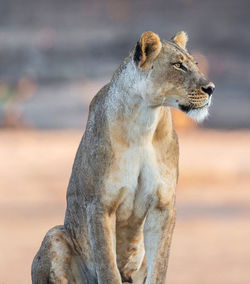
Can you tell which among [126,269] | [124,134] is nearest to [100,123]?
[124,134]

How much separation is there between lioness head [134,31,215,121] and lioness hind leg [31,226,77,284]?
199 centimetres

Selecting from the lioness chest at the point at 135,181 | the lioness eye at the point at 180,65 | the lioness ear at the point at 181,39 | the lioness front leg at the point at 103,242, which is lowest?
the lioness front leg at the point at 103,242

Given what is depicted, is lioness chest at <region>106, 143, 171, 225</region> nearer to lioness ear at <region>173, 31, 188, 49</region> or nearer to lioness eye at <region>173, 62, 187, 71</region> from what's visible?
lioness eye at <region>173, 62, 187, 71</region>

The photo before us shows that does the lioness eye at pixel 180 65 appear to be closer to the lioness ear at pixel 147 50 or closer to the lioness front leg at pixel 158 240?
the lioness ear at pixel 147 50

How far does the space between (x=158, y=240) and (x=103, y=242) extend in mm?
569

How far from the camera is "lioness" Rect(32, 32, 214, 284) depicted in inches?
388

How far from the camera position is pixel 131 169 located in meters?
10.1

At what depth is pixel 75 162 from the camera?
10.7 metres

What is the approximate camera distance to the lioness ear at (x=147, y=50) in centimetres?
983

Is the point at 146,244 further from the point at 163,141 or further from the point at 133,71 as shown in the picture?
the point at 133,71

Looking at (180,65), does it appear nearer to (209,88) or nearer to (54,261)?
(209,88)

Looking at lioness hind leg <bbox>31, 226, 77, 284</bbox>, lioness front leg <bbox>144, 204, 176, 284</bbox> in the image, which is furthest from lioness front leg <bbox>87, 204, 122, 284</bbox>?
lioness hind leg <bbox>31, 226, 77, 284</bbox>

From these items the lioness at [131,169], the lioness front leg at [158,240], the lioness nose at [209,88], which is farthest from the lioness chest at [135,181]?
the lioness nose at [209,88]

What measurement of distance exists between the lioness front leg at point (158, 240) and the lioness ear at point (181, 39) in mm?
1672
